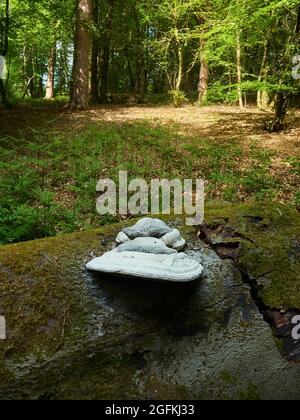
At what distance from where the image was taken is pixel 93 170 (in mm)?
8086

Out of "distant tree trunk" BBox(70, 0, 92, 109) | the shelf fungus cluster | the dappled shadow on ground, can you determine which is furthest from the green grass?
"distant tree trunk" BBox(70, 0, 92, 109)

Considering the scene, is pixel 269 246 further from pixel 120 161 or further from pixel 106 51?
pixel 106 51

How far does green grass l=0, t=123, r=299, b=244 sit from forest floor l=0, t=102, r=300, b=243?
2 centimetres

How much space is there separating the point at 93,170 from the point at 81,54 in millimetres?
8388

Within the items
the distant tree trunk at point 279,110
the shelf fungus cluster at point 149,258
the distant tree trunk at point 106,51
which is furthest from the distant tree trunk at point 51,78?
the shelf fungus cluster at point 149,258

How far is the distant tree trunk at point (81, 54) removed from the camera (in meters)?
14.5

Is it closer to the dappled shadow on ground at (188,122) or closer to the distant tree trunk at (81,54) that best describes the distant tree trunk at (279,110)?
the dappled shadow on ground at (188,122)

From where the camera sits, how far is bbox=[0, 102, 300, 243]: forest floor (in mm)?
6242

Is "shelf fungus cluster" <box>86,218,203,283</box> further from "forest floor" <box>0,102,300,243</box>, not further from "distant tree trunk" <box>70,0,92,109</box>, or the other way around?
"distant tree trunk" <box>70,0,92,109</box>

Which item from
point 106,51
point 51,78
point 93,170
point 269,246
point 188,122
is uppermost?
point 106,51

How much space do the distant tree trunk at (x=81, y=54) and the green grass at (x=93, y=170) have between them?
156 inches

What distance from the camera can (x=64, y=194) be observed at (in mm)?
7480

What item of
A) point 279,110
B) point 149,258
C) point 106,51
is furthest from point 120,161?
point 106,51
